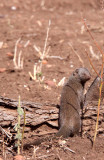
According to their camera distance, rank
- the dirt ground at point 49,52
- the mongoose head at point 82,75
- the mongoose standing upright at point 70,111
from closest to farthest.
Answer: the dirt ground at point 49,52, the mongoose standing upright at point 70,111, the mongoose head at point 82,75

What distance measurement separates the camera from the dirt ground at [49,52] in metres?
2.95

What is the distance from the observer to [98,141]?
3.09 m

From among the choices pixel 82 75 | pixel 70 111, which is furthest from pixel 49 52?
pixel 70 111

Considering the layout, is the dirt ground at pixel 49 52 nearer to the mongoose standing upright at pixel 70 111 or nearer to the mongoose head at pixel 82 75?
the mongoose standing upright at pixel 70 111

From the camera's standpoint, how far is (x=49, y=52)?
574cm

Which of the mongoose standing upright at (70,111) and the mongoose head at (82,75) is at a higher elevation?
the mongoose head at (82,75)

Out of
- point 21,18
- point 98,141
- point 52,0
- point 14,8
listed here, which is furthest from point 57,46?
point 52,0

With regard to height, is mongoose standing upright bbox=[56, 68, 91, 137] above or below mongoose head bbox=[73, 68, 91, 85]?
below

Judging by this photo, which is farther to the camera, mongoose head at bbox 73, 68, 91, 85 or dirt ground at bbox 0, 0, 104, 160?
mongoose head at bbox 73, 68, 91, 85

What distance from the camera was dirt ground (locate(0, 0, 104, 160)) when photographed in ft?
9.67

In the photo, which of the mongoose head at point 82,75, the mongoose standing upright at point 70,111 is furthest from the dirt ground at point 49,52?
the mongoose head at point 82,75

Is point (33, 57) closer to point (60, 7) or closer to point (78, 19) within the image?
point (78, 19)

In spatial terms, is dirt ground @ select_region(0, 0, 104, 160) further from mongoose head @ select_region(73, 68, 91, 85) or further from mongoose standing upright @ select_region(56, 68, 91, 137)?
mongoose head @ select_region(73, 68, 91, 85)

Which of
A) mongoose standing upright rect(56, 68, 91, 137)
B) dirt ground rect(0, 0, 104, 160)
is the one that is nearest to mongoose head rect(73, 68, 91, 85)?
mongoose standing upright rect(56, 68, 91, 137)
